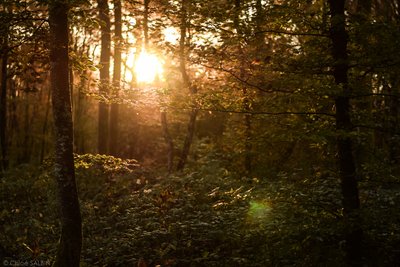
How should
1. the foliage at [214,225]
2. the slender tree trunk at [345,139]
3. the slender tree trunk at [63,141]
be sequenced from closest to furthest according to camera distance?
the slender tree trunk at [345,139] → the slender tree trunk at [63,141] → the foliage at [214,225]

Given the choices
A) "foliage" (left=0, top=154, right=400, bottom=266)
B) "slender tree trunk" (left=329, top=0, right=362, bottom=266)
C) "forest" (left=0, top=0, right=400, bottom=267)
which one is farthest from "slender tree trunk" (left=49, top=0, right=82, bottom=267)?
"slender tree trunk" (left=329, top=0, right=362, bottom=266)

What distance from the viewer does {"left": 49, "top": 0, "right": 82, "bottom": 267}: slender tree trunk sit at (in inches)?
340

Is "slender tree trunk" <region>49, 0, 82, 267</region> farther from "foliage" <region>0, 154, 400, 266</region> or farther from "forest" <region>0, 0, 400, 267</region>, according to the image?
"foliage" <region>0, 154, 400, 266</region>

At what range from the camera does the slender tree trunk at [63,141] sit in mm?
8648

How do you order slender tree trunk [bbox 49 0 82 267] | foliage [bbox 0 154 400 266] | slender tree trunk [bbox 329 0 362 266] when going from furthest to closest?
foliage [bbox 0 154 400 266]
slender tree trunk [bbox 49 0 82 267]
slender tree trunk [bbox 329 0 362 266]

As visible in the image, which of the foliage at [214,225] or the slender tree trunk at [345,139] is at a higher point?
the slender tree trunk at [345,139]

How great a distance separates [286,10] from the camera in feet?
25.6

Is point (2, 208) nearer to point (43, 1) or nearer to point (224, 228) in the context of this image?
point (224, 228)

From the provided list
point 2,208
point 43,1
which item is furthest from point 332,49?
point 2,208

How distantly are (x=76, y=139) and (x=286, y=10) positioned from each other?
3031 cm

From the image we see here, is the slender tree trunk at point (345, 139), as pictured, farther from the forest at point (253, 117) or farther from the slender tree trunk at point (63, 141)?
the slender tree trunk at point (63, 141)

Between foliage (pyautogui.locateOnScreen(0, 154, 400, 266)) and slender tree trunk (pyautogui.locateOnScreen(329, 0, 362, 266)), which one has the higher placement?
slender tree trunk (pyautogui.locateOnScreen(329, 0, 362, 266))

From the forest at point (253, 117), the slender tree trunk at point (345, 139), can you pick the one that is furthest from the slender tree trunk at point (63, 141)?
the slender tree trunk at point (345, 139)

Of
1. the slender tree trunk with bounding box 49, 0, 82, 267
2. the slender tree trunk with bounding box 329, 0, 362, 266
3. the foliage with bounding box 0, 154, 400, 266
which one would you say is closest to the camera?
the slender tree trunk with bounding box 329, 0, 362, 266
